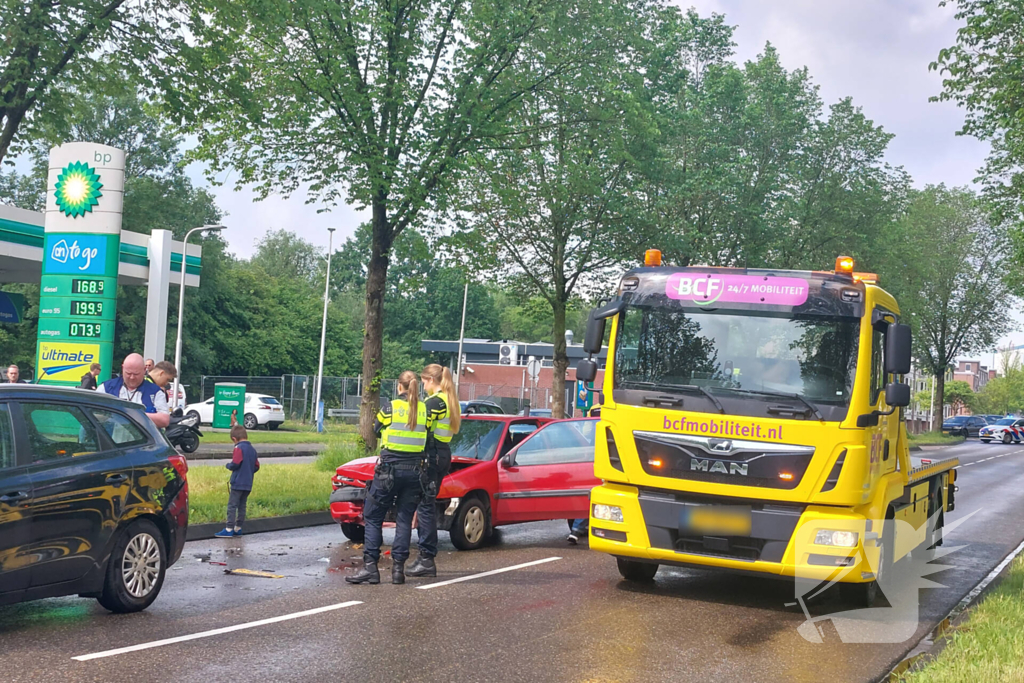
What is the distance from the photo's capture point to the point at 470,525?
450 inches

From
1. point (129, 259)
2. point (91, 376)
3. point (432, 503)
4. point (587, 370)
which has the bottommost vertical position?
point (432, 503)

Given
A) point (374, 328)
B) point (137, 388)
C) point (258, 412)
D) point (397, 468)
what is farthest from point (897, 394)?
point (258, 412)

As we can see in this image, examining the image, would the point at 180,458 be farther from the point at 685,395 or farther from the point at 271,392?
the point at 271,392

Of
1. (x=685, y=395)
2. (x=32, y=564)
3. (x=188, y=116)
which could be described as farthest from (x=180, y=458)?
(x=188, y=116)

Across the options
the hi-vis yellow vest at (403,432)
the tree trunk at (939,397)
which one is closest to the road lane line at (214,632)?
the hi-vis yellow vest at (403,432)

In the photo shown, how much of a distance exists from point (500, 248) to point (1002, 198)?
1358 centimetres

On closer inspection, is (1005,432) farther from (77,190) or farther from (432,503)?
(432,503)

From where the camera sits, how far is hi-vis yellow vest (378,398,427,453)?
30.1 ft

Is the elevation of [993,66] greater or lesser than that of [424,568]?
greater

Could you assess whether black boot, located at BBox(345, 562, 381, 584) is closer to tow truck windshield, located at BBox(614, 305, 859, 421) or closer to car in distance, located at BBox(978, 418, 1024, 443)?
tow truck windshield, located at BBox(614, 305, 859, 421)

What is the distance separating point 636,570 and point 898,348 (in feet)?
10.5

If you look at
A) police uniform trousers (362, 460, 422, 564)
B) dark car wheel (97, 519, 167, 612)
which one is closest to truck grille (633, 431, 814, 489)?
police uniform trousers (362, 460, 422, 564)

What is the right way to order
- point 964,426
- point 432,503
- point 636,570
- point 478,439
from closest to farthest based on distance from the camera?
point 432,503
point 636,570
point 478,439
point 964,426

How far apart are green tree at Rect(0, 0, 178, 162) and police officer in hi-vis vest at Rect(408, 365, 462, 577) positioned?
→ 757 centimetres
